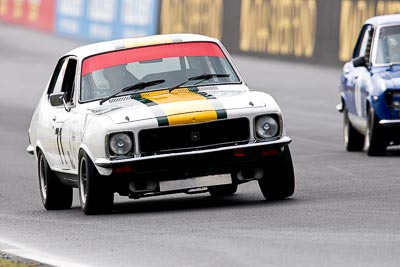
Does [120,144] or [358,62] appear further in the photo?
[358,62]

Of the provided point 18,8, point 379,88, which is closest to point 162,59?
point 379,88

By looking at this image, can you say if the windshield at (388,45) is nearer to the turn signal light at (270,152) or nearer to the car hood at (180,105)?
the car hood at (180,105)

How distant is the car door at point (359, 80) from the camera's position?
16.6m

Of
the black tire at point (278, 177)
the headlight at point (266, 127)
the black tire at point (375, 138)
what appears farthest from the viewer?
the black tire at point (375, 138)

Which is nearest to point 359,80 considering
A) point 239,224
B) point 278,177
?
point 278,177

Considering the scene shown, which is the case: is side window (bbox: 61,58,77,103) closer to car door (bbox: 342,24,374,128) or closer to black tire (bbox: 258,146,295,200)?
black tire (bbox: 258,146,295,200)

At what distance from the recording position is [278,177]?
37.7 feet

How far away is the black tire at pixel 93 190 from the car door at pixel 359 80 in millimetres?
5522

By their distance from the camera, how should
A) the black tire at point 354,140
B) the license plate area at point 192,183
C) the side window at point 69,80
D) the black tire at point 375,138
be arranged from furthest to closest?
the black tire at point 354,140 < the black tire at point 375,138 < the side window at point 69,80 < the license plate area at point 192,183

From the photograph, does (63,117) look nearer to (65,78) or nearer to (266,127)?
(65,78)

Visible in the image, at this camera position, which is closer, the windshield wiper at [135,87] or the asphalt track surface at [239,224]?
the asphalt track surface at [239,224]

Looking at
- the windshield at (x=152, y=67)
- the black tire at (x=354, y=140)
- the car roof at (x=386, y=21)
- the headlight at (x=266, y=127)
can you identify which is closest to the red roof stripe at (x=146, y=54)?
the windshield at (x=152, y=67)

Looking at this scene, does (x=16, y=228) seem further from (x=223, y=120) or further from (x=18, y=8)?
(x=18, y=8)

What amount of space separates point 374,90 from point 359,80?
Result: 843 mm
